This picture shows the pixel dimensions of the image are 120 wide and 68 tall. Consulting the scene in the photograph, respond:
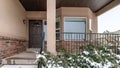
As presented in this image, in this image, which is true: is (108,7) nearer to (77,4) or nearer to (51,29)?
(77,4)

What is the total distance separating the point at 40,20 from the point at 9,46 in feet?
18.0

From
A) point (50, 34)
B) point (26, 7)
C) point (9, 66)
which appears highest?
point (26, 7)

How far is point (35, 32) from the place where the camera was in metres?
15.4

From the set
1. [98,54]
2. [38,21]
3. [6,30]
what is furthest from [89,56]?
[38,21]

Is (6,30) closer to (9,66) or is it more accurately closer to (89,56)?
(9,66)

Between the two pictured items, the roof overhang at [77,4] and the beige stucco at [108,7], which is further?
the beige stucco at [108,7]

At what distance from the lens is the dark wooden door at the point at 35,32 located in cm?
1530

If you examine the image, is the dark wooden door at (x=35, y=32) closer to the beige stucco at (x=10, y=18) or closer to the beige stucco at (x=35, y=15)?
the beige stucco at (x=35, y=15)

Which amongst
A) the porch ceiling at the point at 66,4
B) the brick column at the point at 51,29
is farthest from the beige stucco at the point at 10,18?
the brick column at the point at 51,29

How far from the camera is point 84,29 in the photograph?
13.4 meters

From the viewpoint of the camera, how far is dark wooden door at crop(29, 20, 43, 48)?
602 inches

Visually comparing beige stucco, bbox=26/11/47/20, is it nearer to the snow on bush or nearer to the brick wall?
the brick wall

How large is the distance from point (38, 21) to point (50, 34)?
6.67 meters

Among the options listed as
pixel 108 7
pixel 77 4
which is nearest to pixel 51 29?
pixel 77 4
